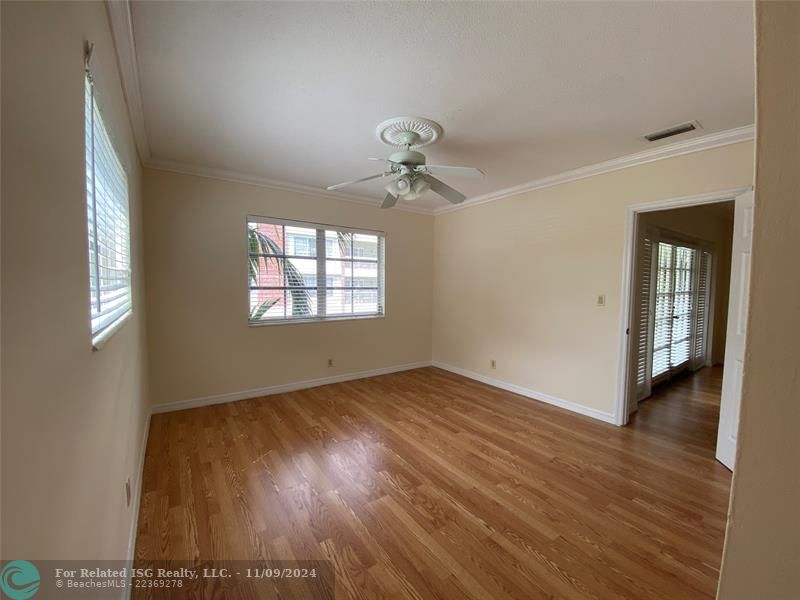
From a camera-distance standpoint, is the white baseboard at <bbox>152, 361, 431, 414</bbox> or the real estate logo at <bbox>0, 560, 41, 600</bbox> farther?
the white baseboard at <bbox>152, 361, 431, 414</bbox>

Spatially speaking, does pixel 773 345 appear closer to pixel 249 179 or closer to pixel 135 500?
pixel 135 500

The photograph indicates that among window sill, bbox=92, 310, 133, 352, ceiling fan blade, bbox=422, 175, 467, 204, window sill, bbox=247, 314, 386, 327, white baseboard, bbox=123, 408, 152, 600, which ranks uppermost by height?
ceiling fan blade, bbox=422, 175, 467, 204

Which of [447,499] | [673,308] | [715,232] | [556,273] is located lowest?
[447,499]

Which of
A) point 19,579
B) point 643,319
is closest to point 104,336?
point 19,579

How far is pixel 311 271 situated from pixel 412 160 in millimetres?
2194

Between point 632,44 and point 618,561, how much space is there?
2.54m

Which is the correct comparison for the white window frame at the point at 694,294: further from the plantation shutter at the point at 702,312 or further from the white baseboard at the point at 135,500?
the white baseboard at the point at 135,500

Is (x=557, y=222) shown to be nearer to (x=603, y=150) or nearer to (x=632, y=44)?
(x=603, y=150)

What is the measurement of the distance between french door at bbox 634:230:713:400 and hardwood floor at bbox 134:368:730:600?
85 cm

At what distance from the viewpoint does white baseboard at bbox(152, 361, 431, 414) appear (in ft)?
10.8

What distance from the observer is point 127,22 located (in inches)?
57.4

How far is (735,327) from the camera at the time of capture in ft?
7.89

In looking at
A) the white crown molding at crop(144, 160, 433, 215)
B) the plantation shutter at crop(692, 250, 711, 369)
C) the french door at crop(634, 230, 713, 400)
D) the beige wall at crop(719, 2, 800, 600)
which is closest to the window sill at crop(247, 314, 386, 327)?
the white crown molding at crop(144, 160, 433, 215)

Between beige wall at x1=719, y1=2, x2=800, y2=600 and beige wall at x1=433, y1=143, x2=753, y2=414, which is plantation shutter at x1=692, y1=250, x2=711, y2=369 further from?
beige wall at x1=719, y1=2, x2=800, y2=600
